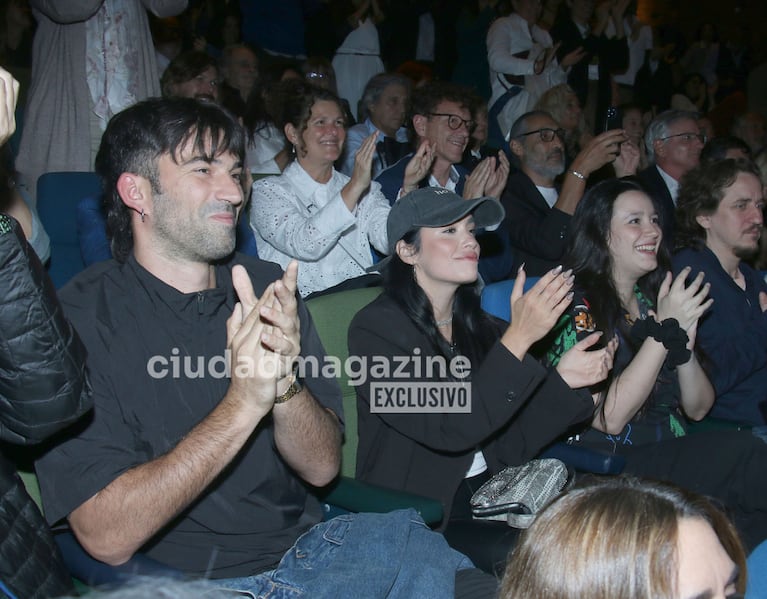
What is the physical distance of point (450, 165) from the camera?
4.12 metres

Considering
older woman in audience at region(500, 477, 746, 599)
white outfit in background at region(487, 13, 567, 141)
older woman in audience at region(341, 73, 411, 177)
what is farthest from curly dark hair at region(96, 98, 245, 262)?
white outfit in background at region(487, 13, 567, 141)

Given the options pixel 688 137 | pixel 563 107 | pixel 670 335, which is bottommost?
pixel 670 335

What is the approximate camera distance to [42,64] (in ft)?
12.0

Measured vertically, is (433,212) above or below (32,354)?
above

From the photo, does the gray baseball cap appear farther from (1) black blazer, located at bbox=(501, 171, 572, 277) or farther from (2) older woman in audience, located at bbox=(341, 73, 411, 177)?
(2) older woman in audience, located at bbox=(341, 73, 411, 177)

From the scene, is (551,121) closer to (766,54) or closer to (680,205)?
(680,205)

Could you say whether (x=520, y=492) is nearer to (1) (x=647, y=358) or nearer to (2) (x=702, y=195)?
(1) (x=647, y=358)

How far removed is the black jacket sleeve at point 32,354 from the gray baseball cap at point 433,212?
1.20 m

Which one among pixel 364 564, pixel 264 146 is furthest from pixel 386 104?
pixel 364 564

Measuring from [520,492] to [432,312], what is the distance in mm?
561

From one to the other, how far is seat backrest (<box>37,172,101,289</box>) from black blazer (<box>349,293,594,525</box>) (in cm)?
125

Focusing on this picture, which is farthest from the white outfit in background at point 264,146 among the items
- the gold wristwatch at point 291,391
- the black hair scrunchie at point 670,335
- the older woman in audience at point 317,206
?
the gold wristwatch at point 291,391

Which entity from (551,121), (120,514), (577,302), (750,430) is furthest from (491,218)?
(551,121)

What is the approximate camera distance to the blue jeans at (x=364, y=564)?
5.17 feet
